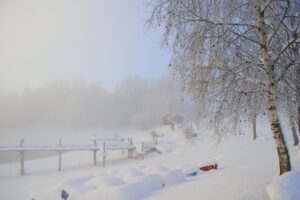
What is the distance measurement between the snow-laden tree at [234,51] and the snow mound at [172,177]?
6515 millimetres

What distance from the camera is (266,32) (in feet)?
21.6

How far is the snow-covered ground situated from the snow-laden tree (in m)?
1.66

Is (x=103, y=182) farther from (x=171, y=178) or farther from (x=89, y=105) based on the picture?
(x=89, y=105)

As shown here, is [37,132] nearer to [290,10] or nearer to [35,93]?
[35,93]

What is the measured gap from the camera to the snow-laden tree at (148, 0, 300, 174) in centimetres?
618

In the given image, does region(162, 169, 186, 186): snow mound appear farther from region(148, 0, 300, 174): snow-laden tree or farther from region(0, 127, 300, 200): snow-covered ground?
region(148, 0, 300, 174): snow-laden tree

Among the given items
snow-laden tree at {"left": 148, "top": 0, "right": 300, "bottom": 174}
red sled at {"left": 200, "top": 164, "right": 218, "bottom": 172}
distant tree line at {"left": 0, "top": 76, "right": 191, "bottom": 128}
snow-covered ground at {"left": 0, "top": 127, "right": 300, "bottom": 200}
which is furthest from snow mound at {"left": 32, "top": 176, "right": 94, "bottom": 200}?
distant tree line at {"left": 0, "top": 76, "right": 191, "bottom": 128}

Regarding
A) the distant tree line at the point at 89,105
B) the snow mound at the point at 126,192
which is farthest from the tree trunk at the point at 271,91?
the distant tree line at the point at 89,105

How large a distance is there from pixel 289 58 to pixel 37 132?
52.8 meters

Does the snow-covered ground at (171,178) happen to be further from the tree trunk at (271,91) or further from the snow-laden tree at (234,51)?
the snow-laden tree at (234,51)

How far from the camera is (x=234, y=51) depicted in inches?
249

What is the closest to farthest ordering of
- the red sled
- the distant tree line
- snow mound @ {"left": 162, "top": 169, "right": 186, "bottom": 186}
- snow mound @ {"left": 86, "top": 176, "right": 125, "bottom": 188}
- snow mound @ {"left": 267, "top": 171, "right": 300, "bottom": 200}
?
snow mound @ {"left": 267, "top": 171, "right": 300, "bottom": 200}
snow mound @ {"left": 86, "top": 176, "right": 125, "bottom": 188}
snow mound @ {"left": 162, "top": 169, "right": 186, "bottom": 186}
the red sled
the distant tree line

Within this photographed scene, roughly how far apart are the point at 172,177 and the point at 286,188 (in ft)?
26.1

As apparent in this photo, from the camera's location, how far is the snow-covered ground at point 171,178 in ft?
26.5
